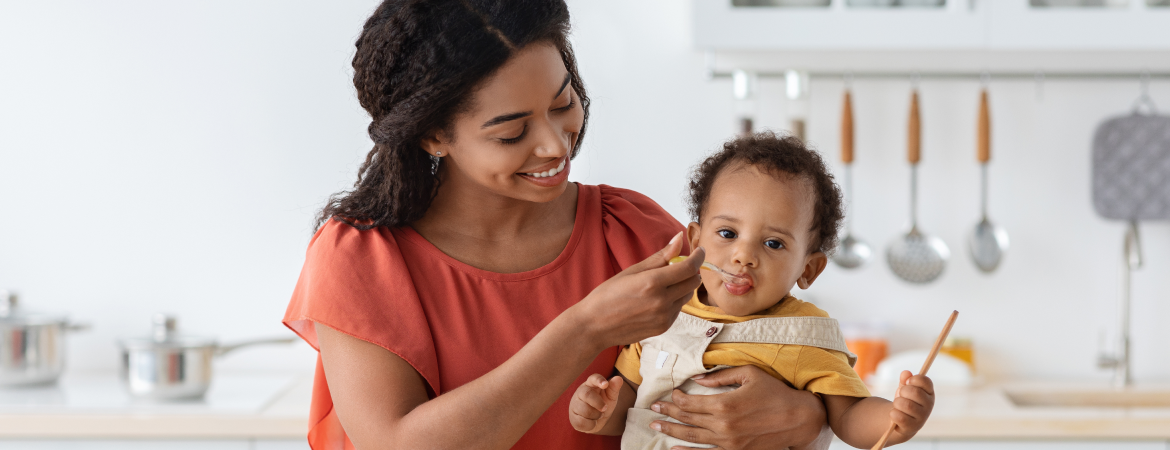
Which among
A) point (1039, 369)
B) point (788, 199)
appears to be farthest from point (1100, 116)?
point (788, 199)

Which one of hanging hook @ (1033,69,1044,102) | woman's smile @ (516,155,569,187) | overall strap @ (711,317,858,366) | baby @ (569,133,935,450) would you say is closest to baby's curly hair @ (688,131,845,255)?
baby @ (569,133,935,450)

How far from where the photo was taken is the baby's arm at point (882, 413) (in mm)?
966

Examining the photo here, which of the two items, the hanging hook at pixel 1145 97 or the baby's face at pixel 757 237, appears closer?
the baby's face at pixel 757 237

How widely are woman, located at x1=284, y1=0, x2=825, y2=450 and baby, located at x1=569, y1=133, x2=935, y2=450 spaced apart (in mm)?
31

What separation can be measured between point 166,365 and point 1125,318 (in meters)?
2.36

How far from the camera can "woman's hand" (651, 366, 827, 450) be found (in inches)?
41.0

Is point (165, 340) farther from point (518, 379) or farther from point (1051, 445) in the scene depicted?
point (1051, 445)

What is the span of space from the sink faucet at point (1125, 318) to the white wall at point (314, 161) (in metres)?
0.07

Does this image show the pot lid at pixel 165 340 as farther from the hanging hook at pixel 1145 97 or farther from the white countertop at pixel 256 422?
the hanging hook at pixel 1145 97

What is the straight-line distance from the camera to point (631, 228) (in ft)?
4.08

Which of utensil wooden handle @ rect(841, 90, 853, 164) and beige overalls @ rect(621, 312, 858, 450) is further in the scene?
utensil wooden handle @ rect(841, 90, 853, 164)

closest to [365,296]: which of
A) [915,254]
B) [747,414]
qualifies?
[747,414]

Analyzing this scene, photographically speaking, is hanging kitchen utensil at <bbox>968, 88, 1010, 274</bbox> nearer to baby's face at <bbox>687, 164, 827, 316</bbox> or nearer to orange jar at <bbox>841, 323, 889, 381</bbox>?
orange jar at <bbox>841, 323, 889, 381</bbox>

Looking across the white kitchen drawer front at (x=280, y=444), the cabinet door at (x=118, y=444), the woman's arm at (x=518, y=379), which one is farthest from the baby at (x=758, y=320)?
the cabinet door at (x=118, y=444)
